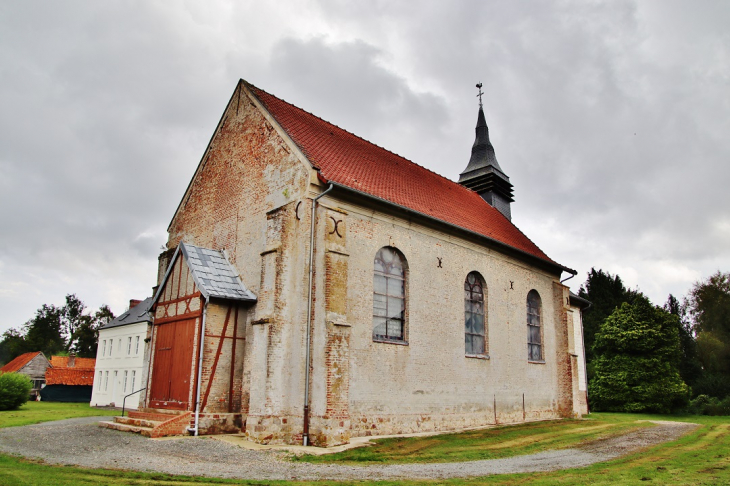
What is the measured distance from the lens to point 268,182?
15.1 m

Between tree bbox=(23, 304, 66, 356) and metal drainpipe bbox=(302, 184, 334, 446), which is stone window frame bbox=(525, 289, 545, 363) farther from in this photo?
tree bbox=(23, 304, 66, 356)

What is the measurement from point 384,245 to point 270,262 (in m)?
Result: 3.57

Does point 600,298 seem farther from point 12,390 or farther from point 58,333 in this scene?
point 58,333

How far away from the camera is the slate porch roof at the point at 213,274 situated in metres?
13.7

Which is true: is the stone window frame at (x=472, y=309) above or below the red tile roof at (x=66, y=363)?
above

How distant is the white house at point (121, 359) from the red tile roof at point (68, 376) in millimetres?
5233

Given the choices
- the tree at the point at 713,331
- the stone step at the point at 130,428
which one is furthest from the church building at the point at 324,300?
the tree at the point at 713,331

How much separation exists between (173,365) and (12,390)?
11941 mm

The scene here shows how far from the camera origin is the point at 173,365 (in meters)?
13.9

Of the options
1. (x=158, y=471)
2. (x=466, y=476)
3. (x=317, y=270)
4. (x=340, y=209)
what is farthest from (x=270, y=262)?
(x=466, y=476)

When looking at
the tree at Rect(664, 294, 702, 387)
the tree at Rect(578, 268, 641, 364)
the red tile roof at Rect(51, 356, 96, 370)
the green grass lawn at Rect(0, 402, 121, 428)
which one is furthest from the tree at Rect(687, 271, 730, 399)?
the red tile roof at Rect(51, 356, 96, 370)

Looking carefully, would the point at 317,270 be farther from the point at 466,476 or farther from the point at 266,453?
the point at 466,476

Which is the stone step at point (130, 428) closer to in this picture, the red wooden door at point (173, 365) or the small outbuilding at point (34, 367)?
the red wooden door at point (173, 365)

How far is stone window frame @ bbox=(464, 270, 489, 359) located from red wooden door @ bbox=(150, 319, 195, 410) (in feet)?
28.7
